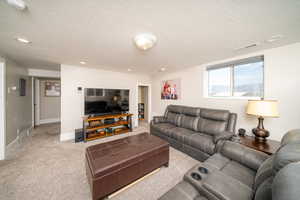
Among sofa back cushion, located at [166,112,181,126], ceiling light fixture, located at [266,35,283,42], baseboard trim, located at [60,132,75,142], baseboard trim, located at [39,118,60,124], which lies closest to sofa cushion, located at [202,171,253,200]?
sofa back cushion, located at [166,112,181,126]

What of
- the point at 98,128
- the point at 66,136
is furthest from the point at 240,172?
the point at 66,136

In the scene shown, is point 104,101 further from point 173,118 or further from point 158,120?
point 173,118

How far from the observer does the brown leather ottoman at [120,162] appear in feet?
4.20

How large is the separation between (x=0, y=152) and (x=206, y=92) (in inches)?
205

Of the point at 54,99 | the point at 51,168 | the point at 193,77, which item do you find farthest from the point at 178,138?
the point at 54,99

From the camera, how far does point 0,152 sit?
7.13 feet

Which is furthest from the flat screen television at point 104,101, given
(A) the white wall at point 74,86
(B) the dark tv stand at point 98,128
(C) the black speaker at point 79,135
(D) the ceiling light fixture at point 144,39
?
(D) the ceiling light fixture at point 144,39

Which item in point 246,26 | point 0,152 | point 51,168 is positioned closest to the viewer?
point 246,26

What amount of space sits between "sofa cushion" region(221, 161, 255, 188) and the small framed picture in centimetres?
678

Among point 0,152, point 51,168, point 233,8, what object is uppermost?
point 233,8

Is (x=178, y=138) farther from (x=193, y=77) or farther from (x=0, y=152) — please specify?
(x=0, y=152)

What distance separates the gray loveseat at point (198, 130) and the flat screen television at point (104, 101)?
58.1 inches

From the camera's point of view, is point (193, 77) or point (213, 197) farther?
point (193, 77)

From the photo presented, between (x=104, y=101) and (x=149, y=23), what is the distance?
116 inches
